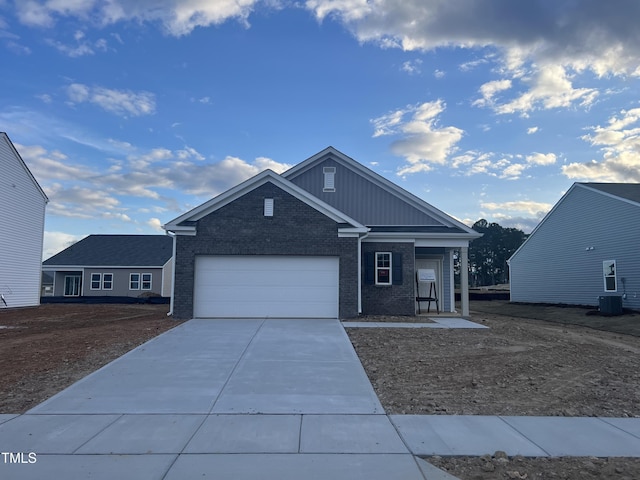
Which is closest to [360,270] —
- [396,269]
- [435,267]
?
[396,269]

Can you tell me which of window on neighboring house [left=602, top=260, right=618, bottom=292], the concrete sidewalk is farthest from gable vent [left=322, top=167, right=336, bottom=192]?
window on neighboring house [left=602, top=260, right=618, bottom=292]

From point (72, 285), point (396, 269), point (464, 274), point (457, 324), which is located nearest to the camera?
point (457, 324)

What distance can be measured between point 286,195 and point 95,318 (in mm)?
8364

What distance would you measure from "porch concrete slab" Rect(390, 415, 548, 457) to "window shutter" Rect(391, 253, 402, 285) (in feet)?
36.4

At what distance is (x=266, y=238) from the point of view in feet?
52.9

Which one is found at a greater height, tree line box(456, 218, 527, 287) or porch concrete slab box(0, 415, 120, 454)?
tree line box(456, 218, 527, 287)

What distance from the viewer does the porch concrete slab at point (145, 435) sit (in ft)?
16.9

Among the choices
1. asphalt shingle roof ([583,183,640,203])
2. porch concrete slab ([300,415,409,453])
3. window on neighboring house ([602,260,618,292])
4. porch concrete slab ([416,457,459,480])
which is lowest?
porch concrete slab ([416,457,459,480])

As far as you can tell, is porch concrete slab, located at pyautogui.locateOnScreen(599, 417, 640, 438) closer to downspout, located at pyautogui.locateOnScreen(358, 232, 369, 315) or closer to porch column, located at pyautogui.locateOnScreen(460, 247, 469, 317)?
downspout, located at pyautogui.locateOnScreen(358, 232, 369, 315)

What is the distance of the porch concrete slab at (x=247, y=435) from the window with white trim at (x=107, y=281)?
105 ft

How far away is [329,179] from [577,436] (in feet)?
49.1

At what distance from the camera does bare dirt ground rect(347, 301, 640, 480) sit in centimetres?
483

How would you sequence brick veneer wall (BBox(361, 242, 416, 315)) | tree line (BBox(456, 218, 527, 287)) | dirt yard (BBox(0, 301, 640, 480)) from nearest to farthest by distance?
dirt yard (BBox(0, 301, 640, 480)) < brick veneer wall (BBox(361, 242, 416, 315)) < tree line (BBox(456, 218, 527, 287))

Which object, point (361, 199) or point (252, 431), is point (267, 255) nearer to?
point (361, 199)
